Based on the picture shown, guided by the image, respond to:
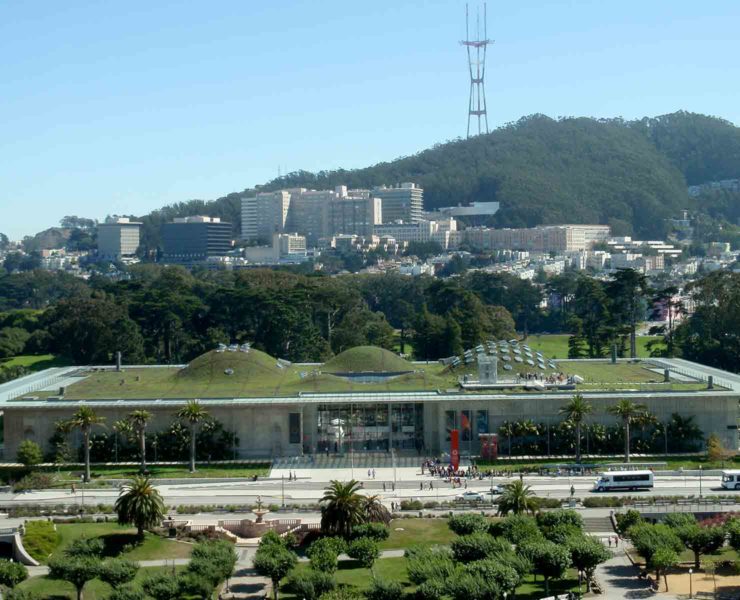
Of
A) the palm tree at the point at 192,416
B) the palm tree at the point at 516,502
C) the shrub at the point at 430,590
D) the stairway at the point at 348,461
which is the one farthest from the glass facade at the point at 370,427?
the shrub at the point at 430,590

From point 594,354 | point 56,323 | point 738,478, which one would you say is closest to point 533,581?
point 738,478

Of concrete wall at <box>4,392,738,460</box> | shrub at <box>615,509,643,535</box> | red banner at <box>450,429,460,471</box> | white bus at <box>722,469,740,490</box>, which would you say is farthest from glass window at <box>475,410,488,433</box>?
shrub at <box>615,509,643,535</box>

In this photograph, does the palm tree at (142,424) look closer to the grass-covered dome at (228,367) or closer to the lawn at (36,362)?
the grass-covered dome at (228,367)

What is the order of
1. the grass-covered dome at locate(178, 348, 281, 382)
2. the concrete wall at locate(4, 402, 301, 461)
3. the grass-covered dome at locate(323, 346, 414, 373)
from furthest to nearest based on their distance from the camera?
1. the grass-covered dome at locate(323, 346, 414, 373)
2. the grass-covered dome at locate(178, 348, 281, 382)
3. the concrete wall at locate(4, 402, 301, 461)

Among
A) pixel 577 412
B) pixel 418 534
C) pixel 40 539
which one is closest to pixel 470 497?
pixel 418 534

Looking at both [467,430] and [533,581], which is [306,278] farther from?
[533,581]

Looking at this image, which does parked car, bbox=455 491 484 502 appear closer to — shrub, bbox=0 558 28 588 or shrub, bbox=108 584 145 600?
shrub, bbox=108 584 145 600

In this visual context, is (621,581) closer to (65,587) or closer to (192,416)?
(65,587)
